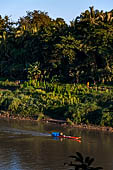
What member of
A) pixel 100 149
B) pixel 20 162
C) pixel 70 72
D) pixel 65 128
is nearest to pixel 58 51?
pixel 70 72

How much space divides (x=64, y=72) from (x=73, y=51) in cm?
343

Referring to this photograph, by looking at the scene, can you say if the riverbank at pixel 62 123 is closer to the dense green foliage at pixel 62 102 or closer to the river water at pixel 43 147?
the dense green foliage at pixel 62 102

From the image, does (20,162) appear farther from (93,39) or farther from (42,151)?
(93,39)

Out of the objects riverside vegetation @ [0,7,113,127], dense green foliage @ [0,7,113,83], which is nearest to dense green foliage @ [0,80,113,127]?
riverside vegetation @ [0,7,113,127]

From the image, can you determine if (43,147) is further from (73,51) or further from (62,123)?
(73,51)

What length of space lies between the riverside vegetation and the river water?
3.63 metres

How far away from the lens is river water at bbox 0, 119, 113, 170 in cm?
2353

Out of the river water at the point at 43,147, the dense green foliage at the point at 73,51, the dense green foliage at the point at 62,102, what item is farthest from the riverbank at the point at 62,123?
the dense green foliage at the point at 73,51

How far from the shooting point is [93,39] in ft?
154

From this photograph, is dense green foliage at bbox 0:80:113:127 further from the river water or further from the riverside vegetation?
the river water

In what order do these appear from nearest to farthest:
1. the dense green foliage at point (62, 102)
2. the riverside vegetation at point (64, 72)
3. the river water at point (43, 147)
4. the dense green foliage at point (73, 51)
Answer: the river water at point (43, 147) → the dense green foliage at point (62, 102) → the riverside vegetation at point (64, 72) → the dense green foliage at point (73, 51)

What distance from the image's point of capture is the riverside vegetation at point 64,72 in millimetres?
39938

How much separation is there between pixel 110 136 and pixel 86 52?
1601 cm

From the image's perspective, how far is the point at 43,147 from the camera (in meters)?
28.1
